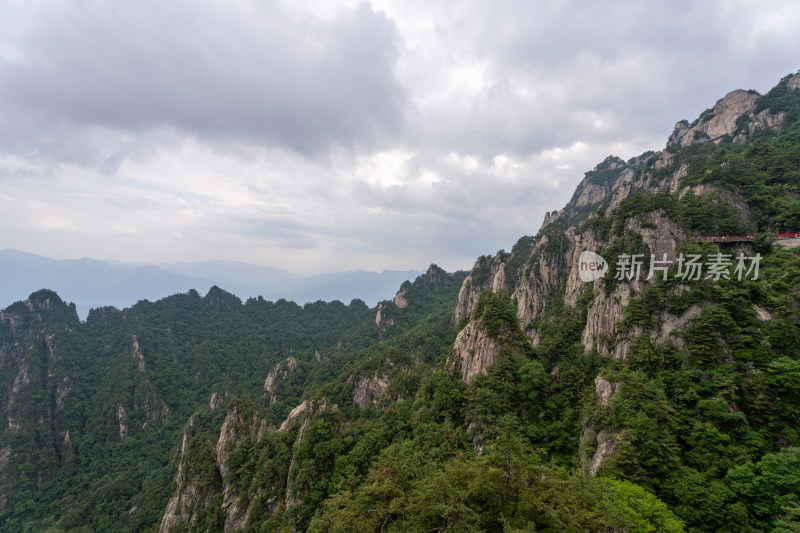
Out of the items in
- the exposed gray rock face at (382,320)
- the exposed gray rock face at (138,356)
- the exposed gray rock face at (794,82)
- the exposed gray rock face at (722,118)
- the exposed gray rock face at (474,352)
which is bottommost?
the exposed gray rock face at (138,356)

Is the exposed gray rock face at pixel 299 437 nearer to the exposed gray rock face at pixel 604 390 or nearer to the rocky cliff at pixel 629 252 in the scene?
the rocky cliff at pixel 629 252

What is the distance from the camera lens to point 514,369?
989 inches

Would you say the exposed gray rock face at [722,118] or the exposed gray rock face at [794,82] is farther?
the exposed gray rock face at [722,118]

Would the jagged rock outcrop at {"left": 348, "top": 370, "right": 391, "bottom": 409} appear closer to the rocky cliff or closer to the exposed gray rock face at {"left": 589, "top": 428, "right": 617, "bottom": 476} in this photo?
the rocky cliff

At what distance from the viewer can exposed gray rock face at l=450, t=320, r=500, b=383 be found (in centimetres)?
2755

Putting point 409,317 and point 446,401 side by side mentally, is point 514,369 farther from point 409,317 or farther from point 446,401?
point 409,317

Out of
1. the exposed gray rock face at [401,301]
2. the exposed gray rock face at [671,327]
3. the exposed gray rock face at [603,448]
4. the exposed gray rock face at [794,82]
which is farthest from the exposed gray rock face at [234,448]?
the exposed gray rock face at [794,82]

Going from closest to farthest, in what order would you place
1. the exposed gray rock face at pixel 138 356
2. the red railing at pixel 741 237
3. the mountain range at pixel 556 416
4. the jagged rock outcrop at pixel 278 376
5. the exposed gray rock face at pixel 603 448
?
the mountain range at pixel 556 416
the exposed gray rock face at pixel 603 448
the red railing at pixel 741 237
the jagged rock outcrop at pixel 278 376
the exposed gray rock face at pixel 138 356

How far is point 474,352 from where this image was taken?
28.9 m

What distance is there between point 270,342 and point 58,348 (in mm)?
55524

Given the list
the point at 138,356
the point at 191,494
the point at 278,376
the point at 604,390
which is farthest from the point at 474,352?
the point at 138,356

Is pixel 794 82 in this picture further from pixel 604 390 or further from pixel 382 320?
pixel 382 320

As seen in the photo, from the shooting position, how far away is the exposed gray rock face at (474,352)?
27.5 m

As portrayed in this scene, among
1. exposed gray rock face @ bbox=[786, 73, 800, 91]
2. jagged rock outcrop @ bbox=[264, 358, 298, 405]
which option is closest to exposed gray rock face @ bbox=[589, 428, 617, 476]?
jagged rock outcrop @ bbox=[264, 358, 298, 405]
